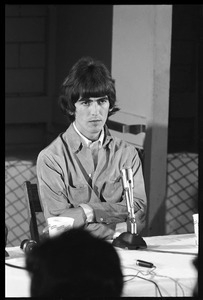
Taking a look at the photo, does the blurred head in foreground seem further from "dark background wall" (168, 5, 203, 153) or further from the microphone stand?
"dark background wall" (168, 5, 203, 153)

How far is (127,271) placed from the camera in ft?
10.4

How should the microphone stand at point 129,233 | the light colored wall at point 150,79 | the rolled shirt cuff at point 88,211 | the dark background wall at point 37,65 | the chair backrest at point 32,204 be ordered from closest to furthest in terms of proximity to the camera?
the microphone stand at point 129,233 → the rolled shirt cuff at point 88,211 → the chair backrest at point 32,204 → the light colored wall at point 150,79 → the dark background wall at point 37,65

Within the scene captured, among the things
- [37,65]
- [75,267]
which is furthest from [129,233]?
[37,65]

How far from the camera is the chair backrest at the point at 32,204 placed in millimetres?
3889

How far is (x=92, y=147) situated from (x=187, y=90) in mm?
2601

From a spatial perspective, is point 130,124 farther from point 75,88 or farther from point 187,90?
point 75,88

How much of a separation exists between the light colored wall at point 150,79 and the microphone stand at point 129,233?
194cm

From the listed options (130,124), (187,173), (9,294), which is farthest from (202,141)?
(187,173)

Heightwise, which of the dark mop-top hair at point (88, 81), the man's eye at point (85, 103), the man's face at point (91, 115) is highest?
the dark mop-top hair at point (88, 81)

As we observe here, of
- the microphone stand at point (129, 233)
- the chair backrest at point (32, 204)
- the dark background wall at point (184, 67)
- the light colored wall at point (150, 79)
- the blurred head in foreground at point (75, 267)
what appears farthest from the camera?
the dark background wall at point (184, 67)

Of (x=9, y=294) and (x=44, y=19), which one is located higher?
(x=44, y=19)

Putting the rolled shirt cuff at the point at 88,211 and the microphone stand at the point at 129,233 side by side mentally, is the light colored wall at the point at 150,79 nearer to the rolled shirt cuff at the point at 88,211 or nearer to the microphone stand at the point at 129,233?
the rolled shirt cuff at the point at 88,211

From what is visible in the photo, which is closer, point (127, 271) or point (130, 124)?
point (127, 271)

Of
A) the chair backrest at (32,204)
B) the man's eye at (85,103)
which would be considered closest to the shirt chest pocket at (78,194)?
the chair backrest at (32,204)
